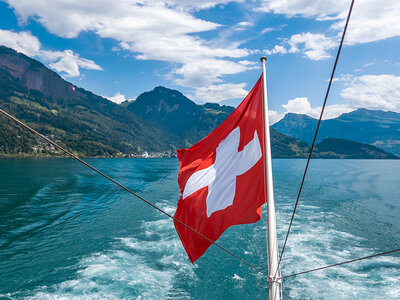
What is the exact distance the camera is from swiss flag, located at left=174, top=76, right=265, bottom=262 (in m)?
5.26

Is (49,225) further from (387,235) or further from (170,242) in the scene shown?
(387,235)

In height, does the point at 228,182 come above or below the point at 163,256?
above

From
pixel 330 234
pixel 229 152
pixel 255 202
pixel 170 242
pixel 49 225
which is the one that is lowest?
pixel 49 225

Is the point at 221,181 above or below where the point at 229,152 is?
below

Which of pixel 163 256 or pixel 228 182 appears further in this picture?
pixel 163 256

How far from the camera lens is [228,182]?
5.77m

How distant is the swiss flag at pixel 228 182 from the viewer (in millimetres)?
5262

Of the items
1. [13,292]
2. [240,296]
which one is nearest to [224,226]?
[240,296]

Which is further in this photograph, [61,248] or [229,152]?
[61,248]

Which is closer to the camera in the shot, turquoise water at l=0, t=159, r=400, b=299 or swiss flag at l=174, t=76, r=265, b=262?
swiss flag at l=174, t=76, r=265, b=262

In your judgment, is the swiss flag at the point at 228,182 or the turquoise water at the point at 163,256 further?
the turquoise water at the point at 163,256

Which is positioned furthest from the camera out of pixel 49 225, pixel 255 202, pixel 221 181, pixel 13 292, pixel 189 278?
pixel 49 225

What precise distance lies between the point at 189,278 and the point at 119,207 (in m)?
18.2

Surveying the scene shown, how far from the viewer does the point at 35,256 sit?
14453 millimetres
